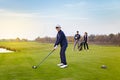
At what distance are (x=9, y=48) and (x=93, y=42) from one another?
17.7 meters

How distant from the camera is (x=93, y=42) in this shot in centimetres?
6556

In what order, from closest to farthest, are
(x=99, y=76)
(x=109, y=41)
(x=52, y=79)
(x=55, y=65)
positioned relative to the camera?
(x=52, y=79) → (x=99, y=76) → (x=55, y=65) → (x=109, y=41)

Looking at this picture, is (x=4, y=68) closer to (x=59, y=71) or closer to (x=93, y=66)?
(x=59, y=71)

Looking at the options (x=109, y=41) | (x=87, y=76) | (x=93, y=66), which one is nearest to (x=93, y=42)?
(x=109, y=41)

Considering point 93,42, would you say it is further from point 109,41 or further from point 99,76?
point 99,76

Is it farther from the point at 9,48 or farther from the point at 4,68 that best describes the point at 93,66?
the point at 9,48

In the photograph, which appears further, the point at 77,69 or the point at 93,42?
the point at 93,42

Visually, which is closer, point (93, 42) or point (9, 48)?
point (9, 48)

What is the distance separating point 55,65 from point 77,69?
86.5 inches

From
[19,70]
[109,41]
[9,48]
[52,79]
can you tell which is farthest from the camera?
[109,41]

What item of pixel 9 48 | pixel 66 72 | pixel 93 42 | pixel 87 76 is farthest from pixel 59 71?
pixel 93 42

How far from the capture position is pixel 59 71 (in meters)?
20.0

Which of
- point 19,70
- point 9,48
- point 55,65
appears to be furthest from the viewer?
point 9,48

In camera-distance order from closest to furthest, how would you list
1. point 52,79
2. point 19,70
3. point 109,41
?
point 52,79, point 19,70, point 109,41
